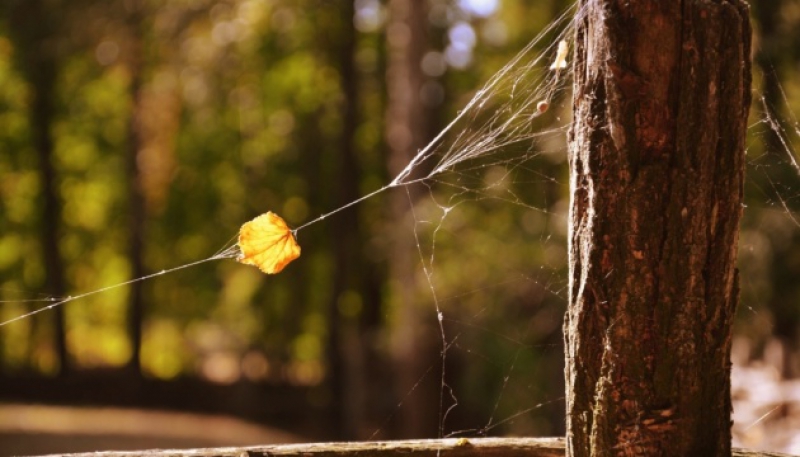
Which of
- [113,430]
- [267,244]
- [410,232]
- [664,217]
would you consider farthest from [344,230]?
[664,217]

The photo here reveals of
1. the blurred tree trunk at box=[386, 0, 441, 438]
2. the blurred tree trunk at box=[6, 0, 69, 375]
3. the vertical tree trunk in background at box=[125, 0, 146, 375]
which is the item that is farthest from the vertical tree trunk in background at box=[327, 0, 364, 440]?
the blurred tree trunk at box=[6, 0, 69, 375]

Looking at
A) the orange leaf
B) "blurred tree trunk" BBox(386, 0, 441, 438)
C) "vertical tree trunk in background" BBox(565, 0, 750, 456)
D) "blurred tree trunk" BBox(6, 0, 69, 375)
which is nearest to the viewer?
"vertical tree trunk in background" BBox(565, 0, 750, 456)

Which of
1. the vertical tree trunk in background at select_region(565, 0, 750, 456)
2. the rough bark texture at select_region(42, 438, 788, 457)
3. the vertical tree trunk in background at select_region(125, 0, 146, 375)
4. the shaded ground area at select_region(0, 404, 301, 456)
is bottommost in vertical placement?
the shaded ground area at select_region(0, 404, 301, 456)

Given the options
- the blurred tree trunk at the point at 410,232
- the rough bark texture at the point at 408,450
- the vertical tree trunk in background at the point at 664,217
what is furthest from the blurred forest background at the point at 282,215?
the vertical tree trunk in background at the point at 664,217

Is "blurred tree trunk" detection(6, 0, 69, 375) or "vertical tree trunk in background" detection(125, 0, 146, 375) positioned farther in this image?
"blurred tree trunk" detection(6, 0, 69, 375)

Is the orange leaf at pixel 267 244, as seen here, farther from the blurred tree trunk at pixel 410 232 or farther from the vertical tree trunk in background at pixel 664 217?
the blurred tree trunk at pixel 410 232

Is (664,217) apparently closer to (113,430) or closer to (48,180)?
(113,430)

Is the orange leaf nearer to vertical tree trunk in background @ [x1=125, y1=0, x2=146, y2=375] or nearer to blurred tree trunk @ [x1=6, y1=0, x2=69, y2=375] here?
vertical tree trunk in background @ [x1=125, y1=0, x2=146, y2=375]

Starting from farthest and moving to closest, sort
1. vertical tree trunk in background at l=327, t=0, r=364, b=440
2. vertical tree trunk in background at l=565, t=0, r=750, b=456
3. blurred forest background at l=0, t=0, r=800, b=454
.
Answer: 1. vertical tree trunk in background at l=327, t=0, r=364, b=440
2. blurred forest background at l=0, t=0, r=800, b=454
3. vertical tree trunk in background at l=565, t=0, r=750, b=456
